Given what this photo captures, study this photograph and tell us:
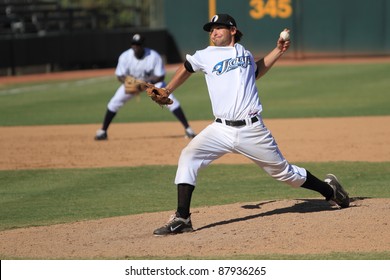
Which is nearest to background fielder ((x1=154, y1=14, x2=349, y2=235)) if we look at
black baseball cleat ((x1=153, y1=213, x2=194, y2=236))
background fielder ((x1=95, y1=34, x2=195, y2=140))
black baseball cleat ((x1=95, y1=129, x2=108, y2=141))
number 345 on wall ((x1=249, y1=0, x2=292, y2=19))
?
black baseball cleat ((x1=153, y1=213, x2=194, y2=236))

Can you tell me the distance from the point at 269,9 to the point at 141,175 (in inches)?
827

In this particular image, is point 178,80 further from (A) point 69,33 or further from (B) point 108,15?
(B) point 108,15

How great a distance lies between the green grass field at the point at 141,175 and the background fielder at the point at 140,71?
2.60 metres

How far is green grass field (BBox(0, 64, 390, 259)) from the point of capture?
9578 millimetres

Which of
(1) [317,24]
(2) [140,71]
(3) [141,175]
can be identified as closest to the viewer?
(3) [141,175]

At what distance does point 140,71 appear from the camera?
14906 millimetres

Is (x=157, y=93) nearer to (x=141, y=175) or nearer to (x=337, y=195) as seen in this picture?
(x=337, y=195)

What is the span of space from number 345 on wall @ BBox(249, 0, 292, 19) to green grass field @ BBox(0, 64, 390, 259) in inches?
351

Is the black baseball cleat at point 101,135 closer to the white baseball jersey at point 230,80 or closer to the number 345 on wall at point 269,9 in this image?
the white baseball jersey at point 230,80

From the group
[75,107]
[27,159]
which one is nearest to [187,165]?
[27,159]

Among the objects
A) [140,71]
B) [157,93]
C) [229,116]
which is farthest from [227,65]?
[140,71]

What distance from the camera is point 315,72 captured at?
88.4 ft

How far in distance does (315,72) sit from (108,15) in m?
9.60

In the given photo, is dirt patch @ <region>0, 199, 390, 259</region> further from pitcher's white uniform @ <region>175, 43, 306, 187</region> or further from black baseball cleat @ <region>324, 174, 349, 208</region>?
pitcher's white uniform @ <region>175, 43, 306, 187</region>
